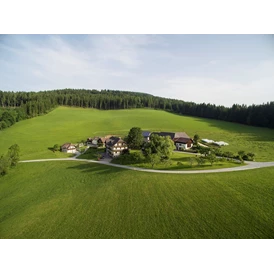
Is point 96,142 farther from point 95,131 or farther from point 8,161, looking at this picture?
point 8,161

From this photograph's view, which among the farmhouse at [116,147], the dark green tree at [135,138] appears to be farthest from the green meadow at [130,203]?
the dark green tree at [135,138]

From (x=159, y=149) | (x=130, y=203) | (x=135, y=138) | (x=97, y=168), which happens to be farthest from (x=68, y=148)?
(x=130, y=203)

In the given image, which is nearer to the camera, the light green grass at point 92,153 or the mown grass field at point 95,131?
the light green grass at point 92,153

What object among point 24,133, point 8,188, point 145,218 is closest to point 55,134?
point 24,133

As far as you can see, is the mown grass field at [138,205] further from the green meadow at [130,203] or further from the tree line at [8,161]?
the tree line at [8,161]

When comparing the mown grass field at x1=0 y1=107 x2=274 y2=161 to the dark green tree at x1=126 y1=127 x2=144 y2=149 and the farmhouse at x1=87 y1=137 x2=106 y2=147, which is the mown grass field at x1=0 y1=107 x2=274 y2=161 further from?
the dark green tree at x1=126 y1=127 x2=144 y2=149
